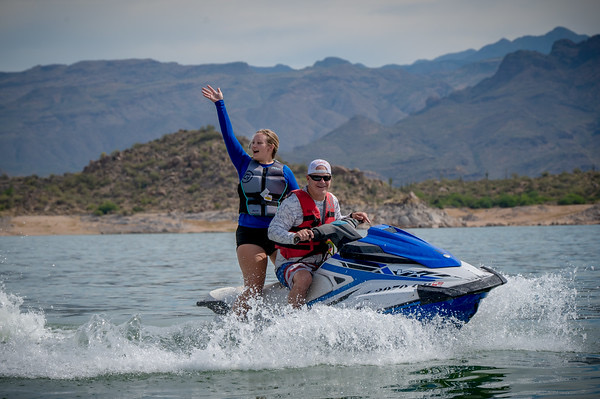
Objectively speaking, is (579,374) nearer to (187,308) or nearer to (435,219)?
(187,308)

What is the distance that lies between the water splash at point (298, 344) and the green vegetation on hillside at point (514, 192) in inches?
2510

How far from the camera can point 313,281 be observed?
6277 millimetres

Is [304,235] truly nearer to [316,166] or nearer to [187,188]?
[316,166]

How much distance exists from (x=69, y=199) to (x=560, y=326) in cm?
6807

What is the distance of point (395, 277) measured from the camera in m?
5.83

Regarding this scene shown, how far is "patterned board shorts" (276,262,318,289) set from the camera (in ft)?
20.5

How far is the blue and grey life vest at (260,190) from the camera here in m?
6.56

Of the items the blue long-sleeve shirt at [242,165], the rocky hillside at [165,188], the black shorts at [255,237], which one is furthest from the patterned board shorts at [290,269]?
the rocky hillside at [165,188]

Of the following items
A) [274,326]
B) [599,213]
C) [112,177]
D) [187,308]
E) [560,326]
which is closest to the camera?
[274,326]

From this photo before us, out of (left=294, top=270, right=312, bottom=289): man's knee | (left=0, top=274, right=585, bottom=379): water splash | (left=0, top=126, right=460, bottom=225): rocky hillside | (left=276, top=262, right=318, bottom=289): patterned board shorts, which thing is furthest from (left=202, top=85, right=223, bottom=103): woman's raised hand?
(left=0, top=126, right=460, bottom=225): rocky hillside

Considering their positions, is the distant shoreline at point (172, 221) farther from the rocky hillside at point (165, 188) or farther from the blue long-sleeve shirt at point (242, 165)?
the blue long-sleeve shirt at point (242, 165)

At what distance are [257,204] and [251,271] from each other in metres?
0.63

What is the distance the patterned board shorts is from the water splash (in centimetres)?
29

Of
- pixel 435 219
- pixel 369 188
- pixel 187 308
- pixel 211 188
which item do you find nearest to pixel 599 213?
pixel 435 219
